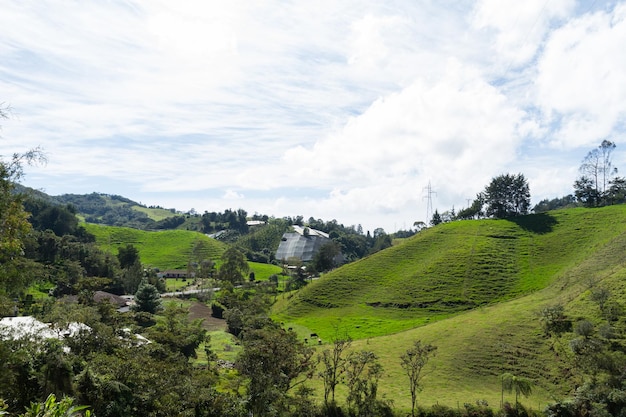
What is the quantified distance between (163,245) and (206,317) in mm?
102277

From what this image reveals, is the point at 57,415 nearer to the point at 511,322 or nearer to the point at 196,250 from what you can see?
the point at 511,322

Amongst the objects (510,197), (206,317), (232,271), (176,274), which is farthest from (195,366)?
Result: (510,197)

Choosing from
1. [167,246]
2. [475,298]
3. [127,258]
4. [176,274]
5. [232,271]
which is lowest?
[475,298]

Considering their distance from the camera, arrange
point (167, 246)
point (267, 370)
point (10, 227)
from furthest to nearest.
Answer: point (167, 246) → point (267, 370) → point (10, 227)

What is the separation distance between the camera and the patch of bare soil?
238ft

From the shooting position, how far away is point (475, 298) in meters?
73.4

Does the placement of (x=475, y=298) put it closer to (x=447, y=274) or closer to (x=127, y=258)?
(x=447, y=274)

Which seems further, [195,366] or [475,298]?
[475,298]

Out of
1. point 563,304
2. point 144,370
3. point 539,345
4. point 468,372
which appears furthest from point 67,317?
point 563,304

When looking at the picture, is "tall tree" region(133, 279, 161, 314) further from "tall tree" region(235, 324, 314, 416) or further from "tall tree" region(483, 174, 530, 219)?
"tall tree" region(483, 174, 530, 219)

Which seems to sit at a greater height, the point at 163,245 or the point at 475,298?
the point at 163,245

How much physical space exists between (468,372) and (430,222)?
116 meters

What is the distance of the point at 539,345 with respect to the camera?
4756cm

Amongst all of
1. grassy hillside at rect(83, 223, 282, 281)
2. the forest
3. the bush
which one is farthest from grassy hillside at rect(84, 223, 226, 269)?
the forest
